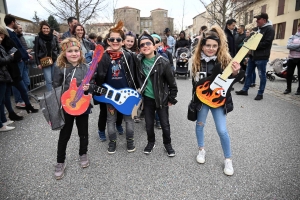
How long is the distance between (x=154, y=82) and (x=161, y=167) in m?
1.08

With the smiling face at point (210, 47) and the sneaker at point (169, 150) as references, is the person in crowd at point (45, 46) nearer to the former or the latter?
the sneaker at point (169, 150)

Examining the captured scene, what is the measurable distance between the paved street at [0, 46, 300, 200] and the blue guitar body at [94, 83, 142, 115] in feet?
2.36

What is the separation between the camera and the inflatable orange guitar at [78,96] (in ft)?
7.14

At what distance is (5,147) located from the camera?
2.91 metres

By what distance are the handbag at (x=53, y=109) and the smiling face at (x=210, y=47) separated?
176 cm

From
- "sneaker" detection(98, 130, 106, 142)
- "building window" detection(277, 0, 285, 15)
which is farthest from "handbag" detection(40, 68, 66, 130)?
"building window" detection(277, 0, 285, 15)

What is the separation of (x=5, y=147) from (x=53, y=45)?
2.77 m

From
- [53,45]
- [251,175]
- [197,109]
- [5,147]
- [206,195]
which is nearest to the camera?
[206,195]

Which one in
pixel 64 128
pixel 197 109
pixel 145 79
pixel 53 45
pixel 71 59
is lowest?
pixel 64 128

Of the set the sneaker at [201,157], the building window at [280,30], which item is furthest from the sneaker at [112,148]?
the building window at [280,30]

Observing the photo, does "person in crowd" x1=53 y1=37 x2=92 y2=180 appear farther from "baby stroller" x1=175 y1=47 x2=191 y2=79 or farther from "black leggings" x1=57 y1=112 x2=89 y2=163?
"baby stroller" x1=175 y1=47 x2=191 y2=79

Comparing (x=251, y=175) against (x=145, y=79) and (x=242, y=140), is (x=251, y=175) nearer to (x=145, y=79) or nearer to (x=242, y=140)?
(x=242, y=140)

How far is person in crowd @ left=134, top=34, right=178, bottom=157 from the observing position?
8.05ft

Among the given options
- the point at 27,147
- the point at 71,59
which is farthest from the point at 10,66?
the point at 71,59
